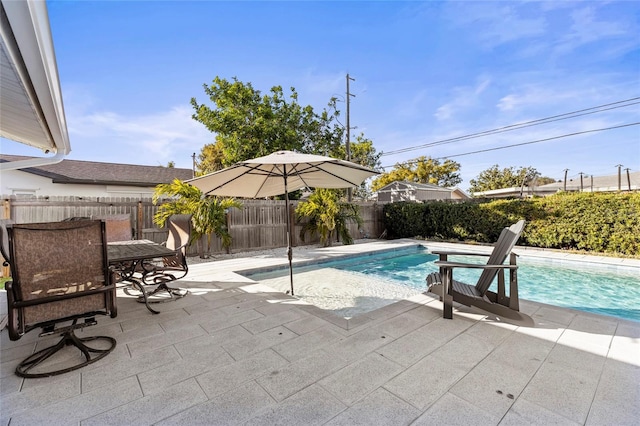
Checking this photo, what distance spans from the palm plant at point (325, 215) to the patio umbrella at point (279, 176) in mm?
4590

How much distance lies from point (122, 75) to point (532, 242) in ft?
43.7

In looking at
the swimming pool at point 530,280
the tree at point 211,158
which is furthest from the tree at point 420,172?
the swimming pool at point 530,280

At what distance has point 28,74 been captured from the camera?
7.93 ft

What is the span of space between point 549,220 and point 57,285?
11825 mm

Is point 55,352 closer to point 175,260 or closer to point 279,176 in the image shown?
point 175,260

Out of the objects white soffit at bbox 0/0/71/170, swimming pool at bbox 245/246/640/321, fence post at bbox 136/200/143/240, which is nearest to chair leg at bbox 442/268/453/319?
swimming pool at bbox 245/246/640/321

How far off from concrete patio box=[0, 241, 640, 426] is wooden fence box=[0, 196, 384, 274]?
4898 millimetres

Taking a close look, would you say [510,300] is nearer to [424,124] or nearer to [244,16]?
[244,16]

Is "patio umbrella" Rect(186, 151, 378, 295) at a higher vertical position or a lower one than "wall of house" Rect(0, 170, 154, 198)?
lower

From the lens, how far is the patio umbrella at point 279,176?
13.2 feet

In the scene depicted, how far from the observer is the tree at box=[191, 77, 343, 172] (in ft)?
43.3

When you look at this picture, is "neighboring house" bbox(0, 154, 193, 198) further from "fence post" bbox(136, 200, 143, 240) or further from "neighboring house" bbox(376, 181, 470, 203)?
"neighboring house" bbox(376, 181, 470, 203)

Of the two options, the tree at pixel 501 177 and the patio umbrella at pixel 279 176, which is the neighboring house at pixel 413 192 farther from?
the patio umbrella at pixel 279 176

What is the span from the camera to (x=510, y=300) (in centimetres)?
319
